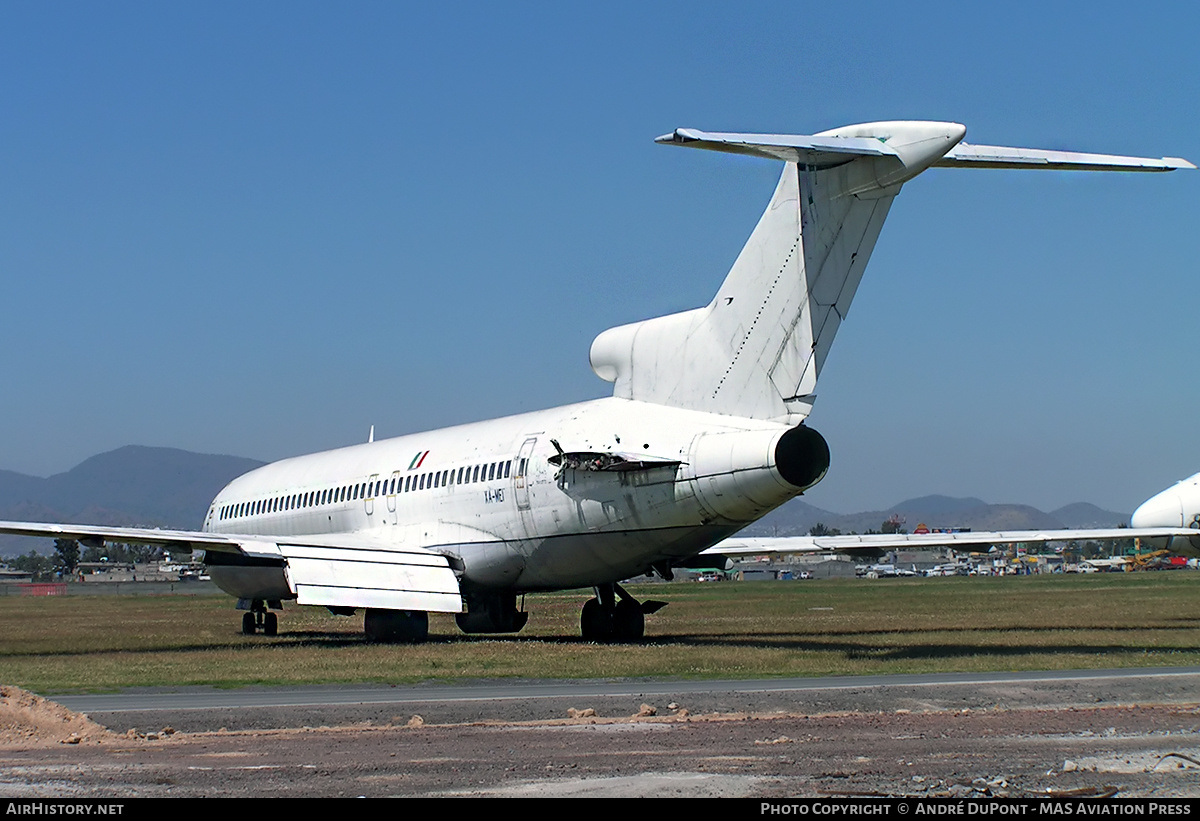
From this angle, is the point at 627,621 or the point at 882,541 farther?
the point at 882,541

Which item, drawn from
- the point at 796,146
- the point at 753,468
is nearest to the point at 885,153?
the point at 796,146

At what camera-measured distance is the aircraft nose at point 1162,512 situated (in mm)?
36188

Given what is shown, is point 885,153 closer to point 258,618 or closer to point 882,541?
point 882,541

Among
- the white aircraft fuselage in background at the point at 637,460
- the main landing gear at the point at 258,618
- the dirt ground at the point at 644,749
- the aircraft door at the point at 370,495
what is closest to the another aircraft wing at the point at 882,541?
the white aircraft fuselage in background at the point at 637,460

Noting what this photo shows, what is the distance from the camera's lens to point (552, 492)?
2414 centimetres

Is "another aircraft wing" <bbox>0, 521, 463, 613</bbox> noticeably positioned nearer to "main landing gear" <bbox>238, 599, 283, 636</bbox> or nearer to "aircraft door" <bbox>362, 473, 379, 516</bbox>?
"aircraft door" <bbox>362, 473, 379, 516</bbox>

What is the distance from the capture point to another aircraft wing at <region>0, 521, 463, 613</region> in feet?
79.8

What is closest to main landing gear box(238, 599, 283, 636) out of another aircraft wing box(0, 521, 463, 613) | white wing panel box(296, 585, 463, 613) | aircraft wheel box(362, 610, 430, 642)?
another aircraft wing box(0, 521, 463, 613)

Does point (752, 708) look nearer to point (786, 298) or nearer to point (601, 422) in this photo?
point (786, 298)

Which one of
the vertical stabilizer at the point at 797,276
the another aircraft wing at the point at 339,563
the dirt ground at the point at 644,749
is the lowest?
the dirt ground at the point at 644,749

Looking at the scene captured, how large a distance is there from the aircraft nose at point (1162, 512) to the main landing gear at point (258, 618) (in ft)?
71.2

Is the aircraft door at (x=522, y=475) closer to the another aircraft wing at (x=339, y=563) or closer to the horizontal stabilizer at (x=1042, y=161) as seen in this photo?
the another aircraft wing at (x=339, y=563)

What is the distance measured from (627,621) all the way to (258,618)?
10.1m
